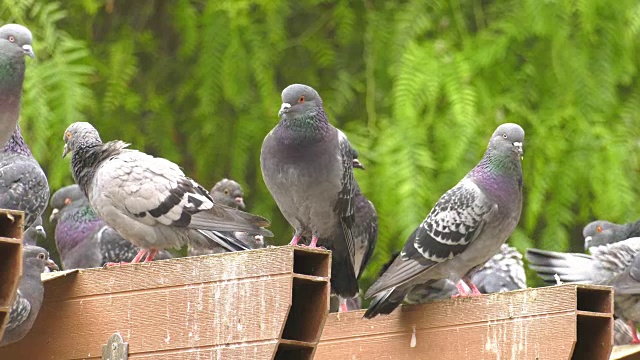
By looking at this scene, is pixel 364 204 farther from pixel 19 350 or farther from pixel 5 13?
pixel 5 13

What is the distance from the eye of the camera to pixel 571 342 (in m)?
7.02

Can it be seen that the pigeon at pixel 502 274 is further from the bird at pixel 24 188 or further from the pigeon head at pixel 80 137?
the bird at pixel 24 188

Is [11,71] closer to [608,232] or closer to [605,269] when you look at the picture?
[605,269]

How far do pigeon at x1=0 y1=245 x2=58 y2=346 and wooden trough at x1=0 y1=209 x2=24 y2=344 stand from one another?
53 cm

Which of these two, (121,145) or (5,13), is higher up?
(5,13)

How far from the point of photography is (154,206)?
8.23 meters

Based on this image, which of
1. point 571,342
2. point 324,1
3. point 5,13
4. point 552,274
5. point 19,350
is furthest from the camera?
point 324,1

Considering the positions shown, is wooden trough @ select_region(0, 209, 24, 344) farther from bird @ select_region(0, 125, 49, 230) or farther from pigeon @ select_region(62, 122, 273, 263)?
bird @ select_region(0, 125, 49, 230)

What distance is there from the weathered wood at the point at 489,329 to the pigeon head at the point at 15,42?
240 centimetres

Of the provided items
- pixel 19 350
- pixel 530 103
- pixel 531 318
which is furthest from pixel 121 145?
pixel 530 103

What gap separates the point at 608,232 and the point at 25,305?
5.20 meters

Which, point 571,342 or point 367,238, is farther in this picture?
point 367,238

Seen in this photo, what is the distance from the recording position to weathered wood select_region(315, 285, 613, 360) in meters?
7.11

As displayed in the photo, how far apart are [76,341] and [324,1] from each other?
21.9 feet
